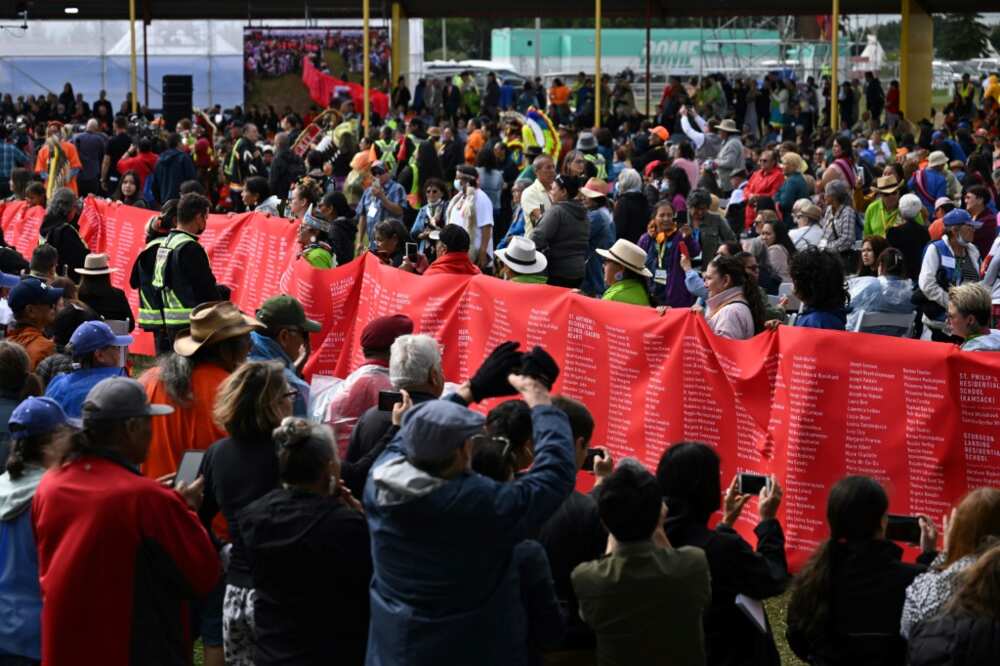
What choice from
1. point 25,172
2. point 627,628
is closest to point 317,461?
point 627,628

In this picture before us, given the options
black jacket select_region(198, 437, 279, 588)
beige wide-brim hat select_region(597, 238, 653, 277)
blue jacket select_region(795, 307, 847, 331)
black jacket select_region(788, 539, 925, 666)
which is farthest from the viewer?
beige wide-brim hat select_region(597, 238, 653, 277)

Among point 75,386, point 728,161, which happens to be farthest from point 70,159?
point 75,386

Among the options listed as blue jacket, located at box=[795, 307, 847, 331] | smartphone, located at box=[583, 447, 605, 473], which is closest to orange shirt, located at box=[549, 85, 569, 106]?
blue jacket, located at box=[795, 307, 847, 331]

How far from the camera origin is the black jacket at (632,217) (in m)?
15.5

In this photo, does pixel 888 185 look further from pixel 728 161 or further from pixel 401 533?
pixel 401 533

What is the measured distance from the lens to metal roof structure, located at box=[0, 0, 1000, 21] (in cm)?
3416

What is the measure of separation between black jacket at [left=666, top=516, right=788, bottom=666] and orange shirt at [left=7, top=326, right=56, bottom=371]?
4779 mm

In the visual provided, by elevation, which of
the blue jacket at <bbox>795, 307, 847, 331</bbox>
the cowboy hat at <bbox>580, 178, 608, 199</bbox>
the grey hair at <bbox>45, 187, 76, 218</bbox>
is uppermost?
the cowboy hat at <bbox>580, 178, 608, 199</bbox>

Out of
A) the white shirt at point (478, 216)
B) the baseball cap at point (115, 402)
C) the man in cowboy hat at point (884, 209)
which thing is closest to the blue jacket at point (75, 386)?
the baseball cap at point (115, 402)

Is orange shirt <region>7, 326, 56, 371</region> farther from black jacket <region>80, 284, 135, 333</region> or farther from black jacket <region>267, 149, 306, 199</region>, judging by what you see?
black jacket <region>267, 149, 306, 199</region>

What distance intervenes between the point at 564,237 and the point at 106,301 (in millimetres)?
3865

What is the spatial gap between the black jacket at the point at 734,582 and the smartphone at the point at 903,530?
449 millimetres

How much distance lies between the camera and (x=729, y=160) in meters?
21.9

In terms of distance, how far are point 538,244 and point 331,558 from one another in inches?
327
